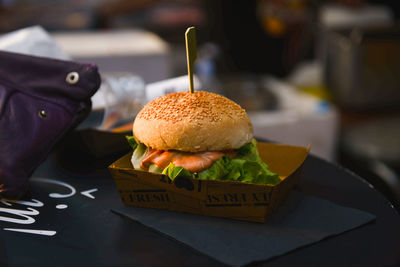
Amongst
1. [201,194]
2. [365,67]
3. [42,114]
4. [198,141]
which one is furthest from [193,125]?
[365,67]

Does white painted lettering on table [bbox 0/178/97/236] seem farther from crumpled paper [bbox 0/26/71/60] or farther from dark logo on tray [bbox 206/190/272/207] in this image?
crumpled paper [bbox 0/26/71/60]

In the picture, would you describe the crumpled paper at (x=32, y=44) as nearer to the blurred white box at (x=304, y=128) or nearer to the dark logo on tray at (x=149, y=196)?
the dark logo on tray at (x=149, y=196)

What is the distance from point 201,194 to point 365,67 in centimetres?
267

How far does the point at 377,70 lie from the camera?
3277mm

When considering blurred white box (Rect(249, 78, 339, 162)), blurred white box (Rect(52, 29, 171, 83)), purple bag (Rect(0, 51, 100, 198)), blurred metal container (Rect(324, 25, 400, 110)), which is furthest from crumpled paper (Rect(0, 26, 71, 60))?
blurred metal container (Rect(324, 25, 400, 110))

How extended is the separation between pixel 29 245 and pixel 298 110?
2.42 meters

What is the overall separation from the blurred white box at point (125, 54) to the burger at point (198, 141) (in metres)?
1.97

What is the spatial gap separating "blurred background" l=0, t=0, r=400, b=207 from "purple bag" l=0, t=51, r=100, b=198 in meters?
1.71

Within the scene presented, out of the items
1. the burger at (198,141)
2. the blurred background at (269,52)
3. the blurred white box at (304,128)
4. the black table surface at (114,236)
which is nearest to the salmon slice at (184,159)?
the burger at (198,141)

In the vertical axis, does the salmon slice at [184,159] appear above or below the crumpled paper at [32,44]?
below

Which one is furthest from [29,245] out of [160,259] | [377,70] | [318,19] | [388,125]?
[318,19]

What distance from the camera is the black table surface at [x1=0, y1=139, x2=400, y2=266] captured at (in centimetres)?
79

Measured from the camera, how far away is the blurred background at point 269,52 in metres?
2.86

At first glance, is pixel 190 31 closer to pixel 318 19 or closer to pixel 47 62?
pixel 47 62
